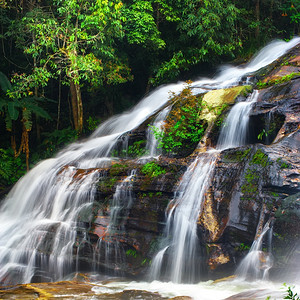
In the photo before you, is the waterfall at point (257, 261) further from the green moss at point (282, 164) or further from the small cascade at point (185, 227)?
the green moss at point (282, 164)

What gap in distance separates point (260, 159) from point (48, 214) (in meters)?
4.90

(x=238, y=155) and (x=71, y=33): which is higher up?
(x=71, y=33)

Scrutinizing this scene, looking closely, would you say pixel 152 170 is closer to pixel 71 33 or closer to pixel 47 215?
pixel 47 215

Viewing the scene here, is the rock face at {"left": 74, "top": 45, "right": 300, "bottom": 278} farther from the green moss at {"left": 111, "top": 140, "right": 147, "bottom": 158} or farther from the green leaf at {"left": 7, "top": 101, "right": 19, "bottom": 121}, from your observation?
the green leaf at {"left": 7, "top": 101, "right": 19, "bottom": 121}

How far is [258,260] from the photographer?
5.07 meters

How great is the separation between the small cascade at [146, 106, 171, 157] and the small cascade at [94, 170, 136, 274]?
1.75 metres

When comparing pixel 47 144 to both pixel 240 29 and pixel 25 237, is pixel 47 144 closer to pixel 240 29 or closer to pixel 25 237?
pixel 25 237

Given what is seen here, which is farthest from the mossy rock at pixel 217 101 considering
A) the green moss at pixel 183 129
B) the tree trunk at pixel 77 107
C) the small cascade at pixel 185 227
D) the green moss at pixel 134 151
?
the tree trunk at pixel 77 107

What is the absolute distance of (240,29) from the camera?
15.8 meters

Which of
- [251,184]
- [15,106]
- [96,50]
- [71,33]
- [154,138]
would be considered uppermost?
[71,33]

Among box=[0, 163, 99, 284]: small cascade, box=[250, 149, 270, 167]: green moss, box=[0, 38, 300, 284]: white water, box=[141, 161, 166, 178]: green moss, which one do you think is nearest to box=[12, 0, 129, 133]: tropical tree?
box=[0, 38, 300, 284]: white water

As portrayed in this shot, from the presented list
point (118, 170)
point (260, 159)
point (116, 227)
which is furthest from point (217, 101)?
point (116, 227)

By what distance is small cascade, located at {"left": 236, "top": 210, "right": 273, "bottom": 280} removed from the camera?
16.4 feet

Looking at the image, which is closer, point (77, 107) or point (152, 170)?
point (152, 170)
